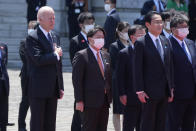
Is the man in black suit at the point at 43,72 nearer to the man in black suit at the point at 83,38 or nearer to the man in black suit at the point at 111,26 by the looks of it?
the man in black suit at the point at 83,38

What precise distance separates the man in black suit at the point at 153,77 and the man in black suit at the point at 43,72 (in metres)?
1.09

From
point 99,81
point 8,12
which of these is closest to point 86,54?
point 99,81

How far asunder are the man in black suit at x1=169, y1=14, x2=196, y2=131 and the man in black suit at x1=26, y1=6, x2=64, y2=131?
63.1 inches

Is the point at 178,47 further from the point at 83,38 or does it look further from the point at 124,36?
the point at 83,38

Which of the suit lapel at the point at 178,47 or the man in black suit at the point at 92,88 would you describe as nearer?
the man in black suit at the point at 92,88

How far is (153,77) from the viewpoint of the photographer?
31.1ft

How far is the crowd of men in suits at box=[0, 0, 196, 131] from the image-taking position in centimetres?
952

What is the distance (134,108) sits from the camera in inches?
Result: 409

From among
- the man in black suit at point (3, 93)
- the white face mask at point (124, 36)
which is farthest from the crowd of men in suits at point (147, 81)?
the man in black suit at point (3, 93)

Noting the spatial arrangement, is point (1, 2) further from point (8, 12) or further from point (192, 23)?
point (192, 23)

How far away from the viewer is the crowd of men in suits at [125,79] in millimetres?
9516

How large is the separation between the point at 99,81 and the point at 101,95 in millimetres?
189

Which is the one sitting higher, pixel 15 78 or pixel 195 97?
pixel 195 97

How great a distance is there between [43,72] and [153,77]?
4.84ft
